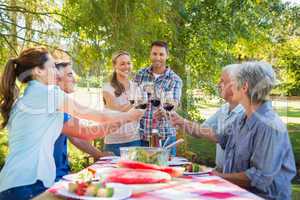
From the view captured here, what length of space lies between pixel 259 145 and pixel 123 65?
1.90 m

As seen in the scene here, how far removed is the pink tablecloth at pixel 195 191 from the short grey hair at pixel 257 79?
57 cm

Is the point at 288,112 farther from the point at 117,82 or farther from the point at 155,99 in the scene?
the point at 155,99

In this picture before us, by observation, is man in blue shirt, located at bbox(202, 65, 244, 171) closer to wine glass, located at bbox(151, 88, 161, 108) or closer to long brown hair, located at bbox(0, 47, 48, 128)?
wine glass, located at bbox(151, 88, 161, 108)

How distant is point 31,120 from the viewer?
7.24 feet

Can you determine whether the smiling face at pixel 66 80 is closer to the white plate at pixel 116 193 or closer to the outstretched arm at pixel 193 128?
the outstretched arm at pixel 193 128

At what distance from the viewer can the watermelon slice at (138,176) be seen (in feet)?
6.41

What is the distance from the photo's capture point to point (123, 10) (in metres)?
4.17

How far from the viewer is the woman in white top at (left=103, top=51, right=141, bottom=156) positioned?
12.7 ft

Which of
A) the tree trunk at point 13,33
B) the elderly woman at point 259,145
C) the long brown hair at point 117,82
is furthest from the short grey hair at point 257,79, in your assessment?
the tree trunk at point 13,33

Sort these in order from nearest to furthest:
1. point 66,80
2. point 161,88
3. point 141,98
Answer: point 141,98 < point 66,80 < point 161,88

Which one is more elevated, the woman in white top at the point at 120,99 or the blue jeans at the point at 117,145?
the woman in white top at the point at 120,99

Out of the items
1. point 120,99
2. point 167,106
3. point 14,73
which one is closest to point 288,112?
point 120,99

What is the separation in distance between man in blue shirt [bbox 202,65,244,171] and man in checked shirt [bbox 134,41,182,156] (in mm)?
599

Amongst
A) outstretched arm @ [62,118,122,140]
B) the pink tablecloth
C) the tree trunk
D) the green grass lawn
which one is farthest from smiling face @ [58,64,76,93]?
the green grass lawn
